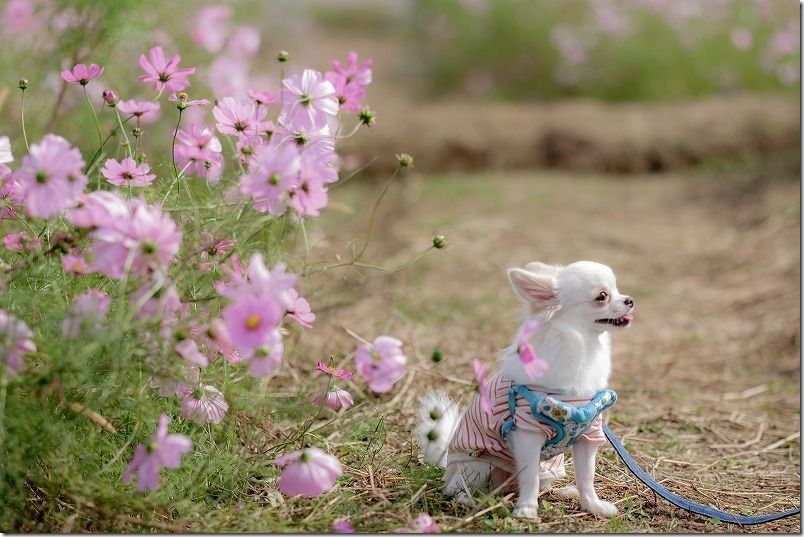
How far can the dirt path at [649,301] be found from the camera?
7.90 feet

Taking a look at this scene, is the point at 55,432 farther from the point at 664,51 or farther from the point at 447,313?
the point at 664,51

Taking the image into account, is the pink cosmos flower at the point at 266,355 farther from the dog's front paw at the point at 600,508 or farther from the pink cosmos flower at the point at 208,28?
the pink cosmos flower at the point at 208,28

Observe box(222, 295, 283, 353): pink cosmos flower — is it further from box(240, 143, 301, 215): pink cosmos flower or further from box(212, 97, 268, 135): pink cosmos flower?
box(212, 97, 268, 135): pink cosmos flower

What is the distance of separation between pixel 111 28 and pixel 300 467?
8.42ft

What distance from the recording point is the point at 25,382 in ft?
5.11

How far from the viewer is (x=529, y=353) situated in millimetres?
1659

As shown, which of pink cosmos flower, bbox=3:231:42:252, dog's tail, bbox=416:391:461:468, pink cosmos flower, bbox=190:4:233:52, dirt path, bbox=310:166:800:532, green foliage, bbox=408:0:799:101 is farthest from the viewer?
green foliage, bbox=408:0:799:101

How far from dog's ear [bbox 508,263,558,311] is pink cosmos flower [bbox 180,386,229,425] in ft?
2.16

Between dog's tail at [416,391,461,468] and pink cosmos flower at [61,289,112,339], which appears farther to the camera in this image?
dog's tail at [416,391,461,468]

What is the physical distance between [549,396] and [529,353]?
184 mm

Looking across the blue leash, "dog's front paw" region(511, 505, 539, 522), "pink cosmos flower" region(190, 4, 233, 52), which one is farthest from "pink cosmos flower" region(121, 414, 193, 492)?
"pink cosmos flower" region(190, 4, 233, 52)

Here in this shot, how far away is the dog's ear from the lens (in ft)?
6.06

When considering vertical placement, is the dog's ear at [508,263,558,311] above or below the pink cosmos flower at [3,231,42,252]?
above

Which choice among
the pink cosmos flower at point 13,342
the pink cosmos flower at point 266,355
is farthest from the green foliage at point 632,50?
the pink cosmos flower at point 13,342
